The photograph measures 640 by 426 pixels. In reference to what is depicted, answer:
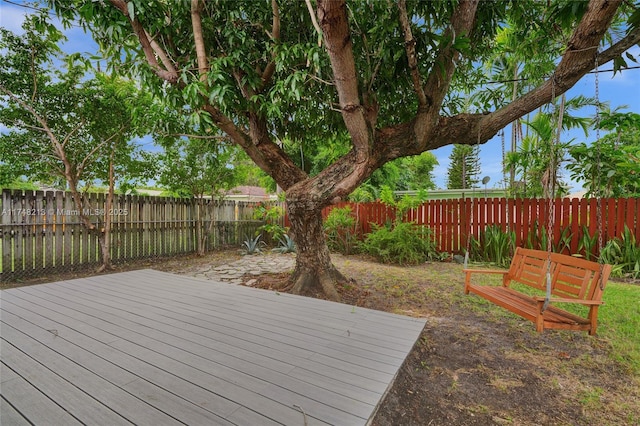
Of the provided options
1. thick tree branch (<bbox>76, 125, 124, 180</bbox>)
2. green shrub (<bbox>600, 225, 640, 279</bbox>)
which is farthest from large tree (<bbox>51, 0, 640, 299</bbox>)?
green shrub (<bbox>600, 225, 640, 279</bbox>)

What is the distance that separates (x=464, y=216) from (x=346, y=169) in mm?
4266

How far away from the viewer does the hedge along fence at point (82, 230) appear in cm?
478

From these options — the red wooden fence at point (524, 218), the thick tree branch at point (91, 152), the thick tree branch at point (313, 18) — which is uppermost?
the thick tree branch at point (313, 18)

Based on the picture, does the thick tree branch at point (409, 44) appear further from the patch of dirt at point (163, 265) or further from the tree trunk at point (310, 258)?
the patch of dirt at point (163, 265)

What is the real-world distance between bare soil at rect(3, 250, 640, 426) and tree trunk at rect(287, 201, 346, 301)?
1.21ft

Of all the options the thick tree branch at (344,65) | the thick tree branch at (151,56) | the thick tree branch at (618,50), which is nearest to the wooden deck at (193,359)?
the thick tree branch at (344,65)

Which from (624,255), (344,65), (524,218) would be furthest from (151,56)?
(624,255)

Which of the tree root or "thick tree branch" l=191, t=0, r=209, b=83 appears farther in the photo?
the tree root

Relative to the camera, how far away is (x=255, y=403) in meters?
1.46

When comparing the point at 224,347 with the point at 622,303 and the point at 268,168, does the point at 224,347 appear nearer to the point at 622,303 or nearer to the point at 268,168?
the point at 268,168

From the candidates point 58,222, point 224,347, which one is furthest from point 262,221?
point 224,347

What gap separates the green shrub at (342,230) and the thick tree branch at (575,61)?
455cm

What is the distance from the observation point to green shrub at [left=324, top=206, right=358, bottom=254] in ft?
24.4

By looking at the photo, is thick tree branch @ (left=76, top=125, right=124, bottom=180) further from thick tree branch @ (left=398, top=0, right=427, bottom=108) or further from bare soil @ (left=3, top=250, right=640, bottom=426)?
thick tree branch @ (left=398, top=0, right=427, bottom=108)
